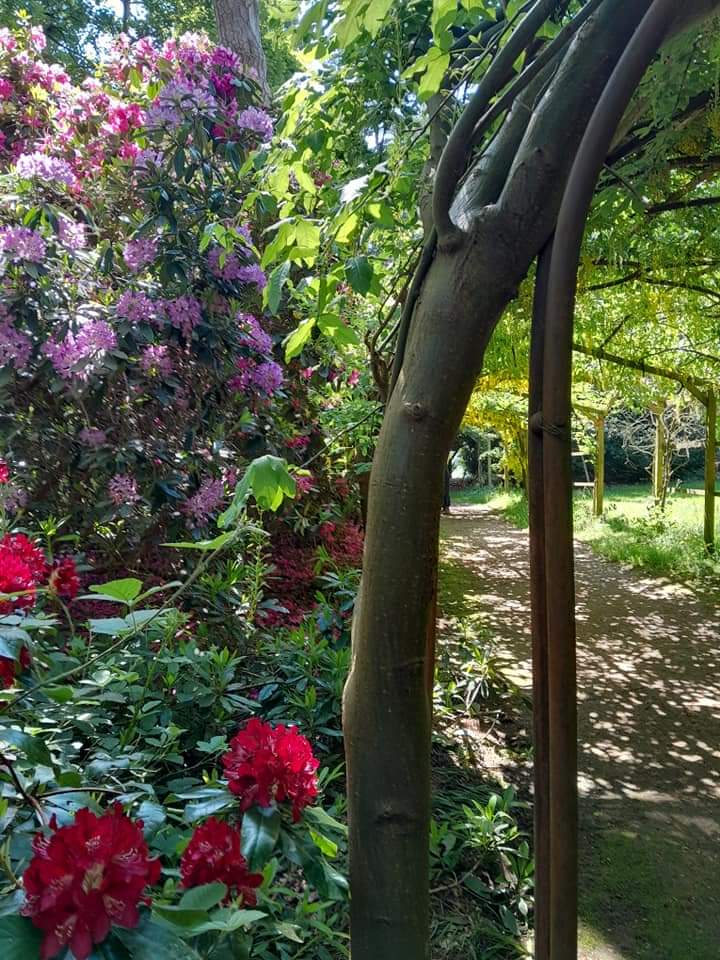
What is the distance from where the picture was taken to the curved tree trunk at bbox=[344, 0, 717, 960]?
29.1 inches

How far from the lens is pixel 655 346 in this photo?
7.41 m

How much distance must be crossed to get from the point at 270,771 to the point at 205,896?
24cm

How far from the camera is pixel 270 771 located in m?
0.92

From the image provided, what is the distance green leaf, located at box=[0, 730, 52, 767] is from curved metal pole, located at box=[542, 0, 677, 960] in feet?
1.96

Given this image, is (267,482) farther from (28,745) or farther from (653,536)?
(653,536)

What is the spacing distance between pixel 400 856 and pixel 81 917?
475 mm

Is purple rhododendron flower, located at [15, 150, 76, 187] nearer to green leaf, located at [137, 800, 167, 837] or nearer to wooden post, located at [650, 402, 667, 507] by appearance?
green leaf, located at [137, 800, 167, 837]

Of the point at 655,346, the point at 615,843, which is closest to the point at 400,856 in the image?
the point at 615,843

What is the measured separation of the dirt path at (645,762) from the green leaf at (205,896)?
172 cm

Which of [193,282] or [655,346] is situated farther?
[655,346]

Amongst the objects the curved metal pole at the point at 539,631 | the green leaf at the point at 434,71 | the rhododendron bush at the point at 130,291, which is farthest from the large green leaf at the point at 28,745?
the rhododendron bush at the point at 130,291

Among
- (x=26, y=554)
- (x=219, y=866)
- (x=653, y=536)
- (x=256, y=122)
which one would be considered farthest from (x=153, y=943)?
(x=653, y=536)

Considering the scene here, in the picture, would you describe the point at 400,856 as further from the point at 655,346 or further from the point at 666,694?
the point at 655,346

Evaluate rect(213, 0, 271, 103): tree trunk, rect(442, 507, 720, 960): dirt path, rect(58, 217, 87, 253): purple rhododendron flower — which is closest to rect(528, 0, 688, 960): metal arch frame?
rect(442, 507, 720, 960): dirt path
